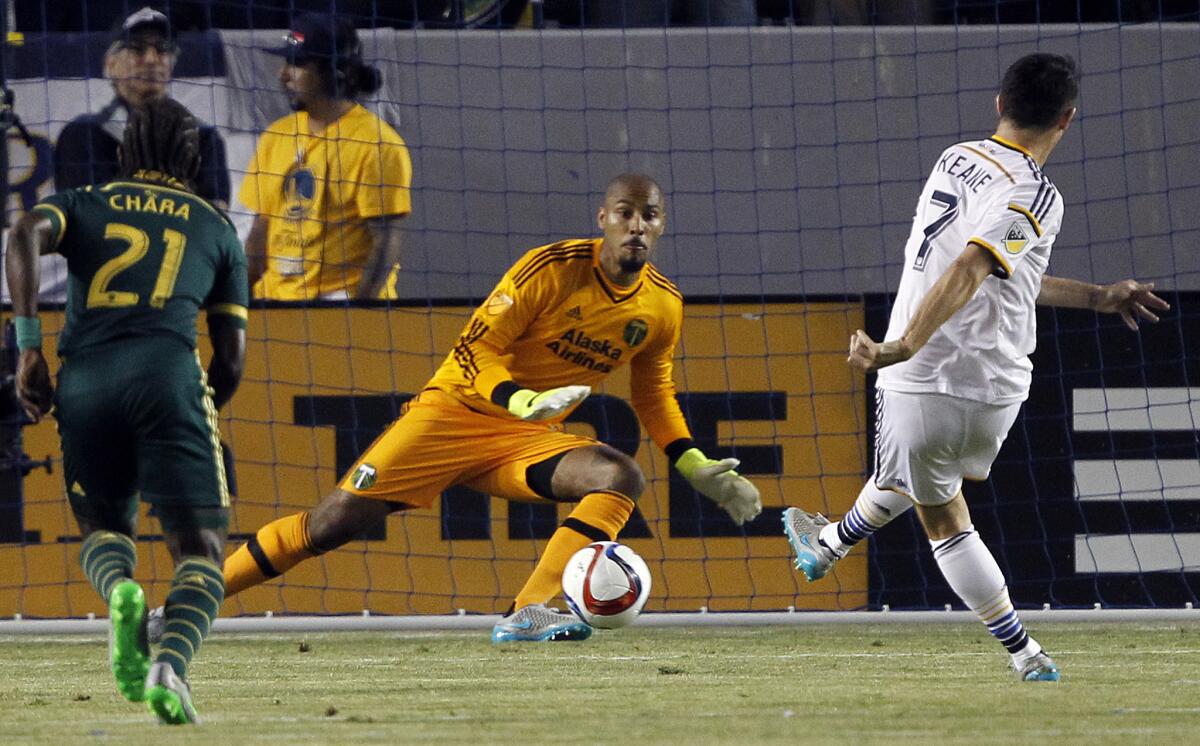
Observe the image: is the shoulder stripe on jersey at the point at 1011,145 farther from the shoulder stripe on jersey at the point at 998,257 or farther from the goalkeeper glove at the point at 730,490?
the goalkeeper glove at the point at 730,490

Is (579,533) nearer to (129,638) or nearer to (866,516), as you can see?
(866,516)

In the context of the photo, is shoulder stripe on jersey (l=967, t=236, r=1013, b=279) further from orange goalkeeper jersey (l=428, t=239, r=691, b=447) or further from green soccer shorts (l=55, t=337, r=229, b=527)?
green soccer shorts (l=55, t=337, r=229, b=527)

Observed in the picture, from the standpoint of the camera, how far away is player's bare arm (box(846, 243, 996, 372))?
222 inches

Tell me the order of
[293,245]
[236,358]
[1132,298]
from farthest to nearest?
1. [293,245]
2. [1132,298]
3. [236,358]

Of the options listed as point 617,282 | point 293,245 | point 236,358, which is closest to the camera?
point 236,358

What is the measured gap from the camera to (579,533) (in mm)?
7387

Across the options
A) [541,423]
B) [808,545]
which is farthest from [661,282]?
[808,545]

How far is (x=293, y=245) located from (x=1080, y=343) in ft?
11.7

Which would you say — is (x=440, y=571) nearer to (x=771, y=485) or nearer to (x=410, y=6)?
(x=771, y=485)

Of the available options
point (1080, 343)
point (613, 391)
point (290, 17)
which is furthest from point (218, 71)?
point (1080, 343)

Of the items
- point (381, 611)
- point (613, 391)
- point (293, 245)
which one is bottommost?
point (381, 611)

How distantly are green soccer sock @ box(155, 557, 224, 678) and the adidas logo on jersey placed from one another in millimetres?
2405

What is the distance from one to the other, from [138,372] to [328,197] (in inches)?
175

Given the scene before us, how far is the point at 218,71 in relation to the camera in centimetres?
944
